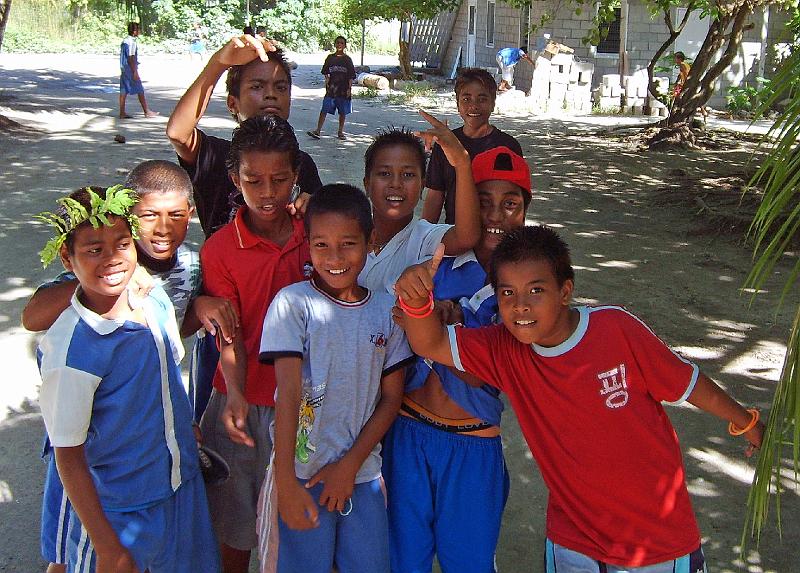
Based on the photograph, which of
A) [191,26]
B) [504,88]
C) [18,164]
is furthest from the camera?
[191,26]

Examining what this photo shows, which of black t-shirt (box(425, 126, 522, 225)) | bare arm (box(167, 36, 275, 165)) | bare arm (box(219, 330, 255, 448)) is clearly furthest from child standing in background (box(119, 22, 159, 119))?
bare arm (box(219, 330, 255, 448))

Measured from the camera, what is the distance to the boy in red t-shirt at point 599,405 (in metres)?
1.98

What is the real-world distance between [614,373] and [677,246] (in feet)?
18.0

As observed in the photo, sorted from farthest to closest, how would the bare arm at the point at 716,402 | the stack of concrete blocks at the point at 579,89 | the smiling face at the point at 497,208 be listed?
the stack of concrete blocks at the point at 579,89 < the smiling face at the point at 497,208 < the bare arm at the point at 716,402

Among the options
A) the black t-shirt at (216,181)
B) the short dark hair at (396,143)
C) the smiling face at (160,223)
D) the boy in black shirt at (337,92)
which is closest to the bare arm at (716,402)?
the short dark hair at (396,143)

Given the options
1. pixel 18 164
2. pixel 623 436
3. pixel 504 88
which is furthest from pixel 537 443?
pixel 504 88

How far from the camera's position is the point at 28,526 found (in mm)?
3008

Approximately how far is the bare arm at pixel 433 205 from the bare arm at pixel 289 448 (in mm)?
1608

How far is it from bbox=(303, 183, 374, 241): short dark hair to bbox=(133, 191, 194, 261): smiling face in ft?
1.25

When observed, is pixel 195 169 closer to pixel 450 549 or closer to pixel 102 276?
pixel 102 276

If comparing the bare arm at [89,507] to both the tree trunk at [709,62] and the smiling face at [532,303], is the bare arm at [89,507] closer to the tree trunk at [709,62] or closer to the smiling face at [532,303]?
the smiling face at [532,303]

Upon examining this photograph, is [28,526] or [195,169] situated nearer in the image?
[195,169]

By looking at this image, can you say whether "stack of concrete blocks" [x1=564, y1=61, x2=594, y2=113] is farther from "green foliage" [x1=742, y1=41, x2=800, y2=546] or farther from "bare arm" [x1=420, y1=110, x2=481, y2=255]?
"green foliage" [x1=742, y1=41, x2=800, y2=546]

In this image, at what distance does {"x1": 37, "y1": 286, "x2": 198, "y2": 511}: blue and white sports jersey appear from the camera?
1.89 meters
